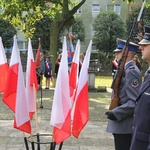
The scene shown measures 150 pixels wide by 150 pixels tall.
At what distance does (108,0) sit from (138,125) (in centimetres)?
5049

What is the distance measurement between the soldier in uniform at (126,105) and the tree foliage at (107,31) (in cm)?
3898

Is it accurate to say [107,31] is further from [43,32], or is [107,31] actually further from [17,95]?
[17,95]

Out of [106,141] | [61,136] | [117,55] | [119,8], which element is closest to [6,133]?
[106,141]

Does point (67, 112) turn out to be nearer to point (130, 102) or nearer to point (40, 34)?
point (130, 102)

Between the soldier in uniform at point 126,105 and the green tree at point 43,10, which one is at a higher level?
the green tree at point 43,10

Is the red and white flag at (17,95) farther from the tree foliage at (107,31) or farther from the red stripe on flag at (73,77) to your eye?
the tree foliage at (107,31)

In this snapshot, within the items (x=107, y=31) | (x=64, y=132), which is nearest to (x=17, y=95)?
(x=64, y=132)

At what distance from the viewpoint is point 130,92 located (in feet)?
12.2

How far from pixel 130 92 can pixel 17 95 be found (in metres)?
1.44

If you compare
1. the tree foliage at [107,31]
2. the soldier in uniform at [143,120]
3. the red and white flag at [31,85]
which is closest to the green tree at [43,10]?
the red and white flag at [31,85]

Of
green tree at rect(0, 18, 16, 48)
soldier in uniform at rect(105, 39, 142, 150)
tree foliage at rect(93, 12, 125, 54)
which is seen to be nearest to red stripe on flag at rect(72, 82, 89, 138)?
soldier in uniform at rect(105, 39, 142, 150)

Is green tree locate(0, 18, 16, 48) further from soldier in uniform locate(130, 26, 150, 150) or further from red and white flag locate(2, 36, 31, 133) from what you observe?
soldier in uniform locate(130, 26, 150, 150)

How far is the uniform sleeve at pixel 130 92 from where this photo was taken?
3.73m

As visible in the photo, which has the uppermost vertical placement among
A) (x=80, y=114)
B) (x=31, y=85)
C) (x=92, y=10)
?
(x=92, y=10)
